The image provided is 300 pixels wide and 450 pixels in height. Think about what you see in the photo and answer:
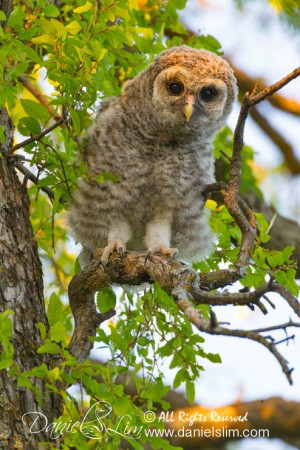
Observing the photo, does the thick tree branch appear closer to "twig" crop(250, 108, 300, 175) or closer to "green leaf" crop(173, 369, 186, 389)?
"green leaf" crop(173, 369, 186, 389)

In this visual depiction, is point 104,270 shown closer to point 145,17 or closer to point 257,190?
point 145,17

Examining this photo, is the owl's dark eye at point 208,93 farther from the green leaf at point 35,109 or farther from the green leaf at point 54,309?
the green leaf at point 54,309

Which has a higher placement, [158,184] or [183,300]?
[158,184]

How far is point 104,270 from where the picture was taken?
123 inches

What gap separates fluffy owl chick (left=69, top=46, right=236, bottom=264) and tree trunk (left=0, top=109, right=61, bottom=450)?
1.19 ft

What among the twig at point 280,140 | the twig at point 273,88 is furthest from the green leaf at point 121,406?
the twig at point 280,140

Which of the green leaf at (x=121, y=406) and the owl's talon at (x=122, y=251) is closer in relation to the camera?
the green leaf at (x=121, y=406)

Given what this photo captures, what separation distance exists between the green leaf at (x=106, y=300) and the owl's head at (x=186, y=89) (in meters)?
0.84

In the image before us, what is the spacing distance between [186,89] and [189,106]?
0.11 metres

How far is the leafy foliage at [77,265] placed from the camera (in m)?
2.64

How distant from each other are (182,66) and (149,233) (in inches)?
32.0

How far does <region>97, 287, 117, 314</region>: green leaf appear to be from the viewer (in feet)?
10.9

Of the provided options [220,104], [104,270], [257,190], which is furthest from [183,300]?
[257,190]
